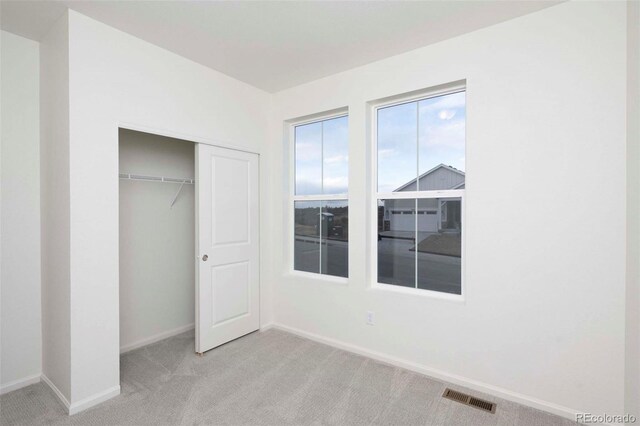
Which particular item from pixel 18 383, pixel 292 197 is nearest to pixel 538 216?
pixel 292 197

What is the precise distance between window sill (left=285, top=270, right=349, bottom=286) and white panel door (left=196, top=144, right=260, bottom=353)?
15.4 inches

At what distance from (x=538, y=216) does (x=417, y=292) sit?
43.0 inches

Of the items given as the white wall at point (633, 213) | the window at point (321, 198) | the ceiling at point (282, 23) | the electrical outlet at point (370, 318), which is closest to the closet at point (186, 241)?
the window at point (321, 198)

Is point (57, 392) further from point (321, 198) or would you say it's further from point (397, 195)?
point (397, 195)

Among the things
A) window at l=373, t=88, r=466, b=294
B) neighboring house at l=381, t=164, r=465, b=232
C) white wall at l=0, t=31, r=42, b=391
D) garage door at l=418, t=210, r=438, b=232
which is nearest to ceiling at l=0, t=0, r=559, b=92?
white wall at l=0, t=31, r=42, b=391

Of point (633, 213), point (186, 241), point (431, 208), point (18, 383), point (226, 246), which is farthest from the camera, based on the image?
point (186, 241)

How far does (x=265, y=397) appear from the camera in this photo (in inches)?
90.7

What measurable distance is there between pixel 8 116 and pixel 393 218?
313 cm

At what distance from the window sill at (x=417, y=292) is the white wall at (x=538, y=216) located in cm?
5

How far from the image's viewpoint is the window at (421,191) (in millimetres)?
2631

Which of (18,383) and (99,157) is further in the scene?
(18,383)

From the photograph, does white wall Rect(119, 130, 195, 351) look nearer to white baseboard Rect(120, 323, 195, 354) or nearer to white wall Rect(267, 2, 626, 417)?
white baseboard Rect(120, 323, 195, 354)

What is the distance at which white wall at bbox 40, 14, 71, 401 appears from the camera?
2186 mm

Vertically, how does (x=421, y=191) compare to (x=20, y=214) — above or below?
above
